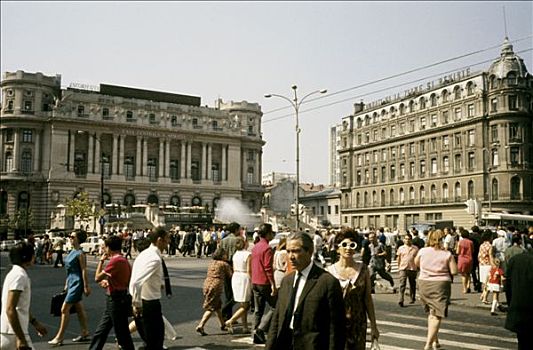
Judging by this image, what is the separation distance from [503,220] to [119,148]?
165 feet

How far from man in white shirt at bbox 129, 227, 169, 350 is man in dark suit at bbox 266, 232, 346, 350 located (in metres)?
3.25

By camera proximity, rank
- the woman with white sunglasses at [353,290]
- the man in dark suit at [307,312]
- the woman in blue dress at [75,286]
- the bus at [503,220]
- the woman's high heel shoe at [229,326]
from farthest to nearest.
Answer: the bus at [503,220] → the woman's high heel shoe at [229,326] → the woman in blue dress at [75,286] → the woman with white sunglasses at [353,290] → the man in dark suit at [307,312]

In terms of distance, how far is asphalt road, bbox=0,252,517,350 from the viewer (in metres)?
9.58

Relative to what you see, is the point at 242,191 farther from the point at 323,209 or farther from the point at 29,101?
the point at 29,101

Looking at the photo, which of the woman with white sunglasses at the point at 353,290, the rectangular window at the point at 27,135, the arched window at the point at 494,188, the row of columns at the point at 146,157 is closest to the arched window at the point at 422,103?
the arched window at the point at 494,188

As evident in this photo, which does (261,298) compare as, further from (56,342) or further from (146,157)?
(146,157)

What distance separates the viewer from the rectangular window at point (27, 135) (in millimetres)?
72512

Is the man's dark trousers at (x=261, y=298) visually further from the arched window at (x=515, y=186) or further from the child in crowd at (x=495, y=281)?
the arched window at (x=515, y=186)

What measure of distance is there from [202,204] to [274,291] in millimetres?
73361

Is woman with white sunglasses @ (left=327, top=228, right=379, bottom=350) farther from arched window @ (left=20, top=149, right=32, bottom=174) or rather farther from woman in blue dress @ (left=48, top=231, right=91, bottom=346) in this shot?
arched window @ (left=20, top=149, right=32, bottom=174)

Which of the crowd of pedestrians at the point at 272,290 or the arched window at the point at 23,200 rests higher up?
the arched window at the point at 23,200

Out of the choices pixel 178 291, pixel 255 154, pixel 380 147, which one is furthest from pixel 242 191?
pixel 178 291

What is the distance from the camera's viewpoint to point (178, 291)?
57.2 ft

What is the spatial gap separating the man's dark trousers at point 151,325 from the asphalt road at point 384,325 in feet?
5.65
